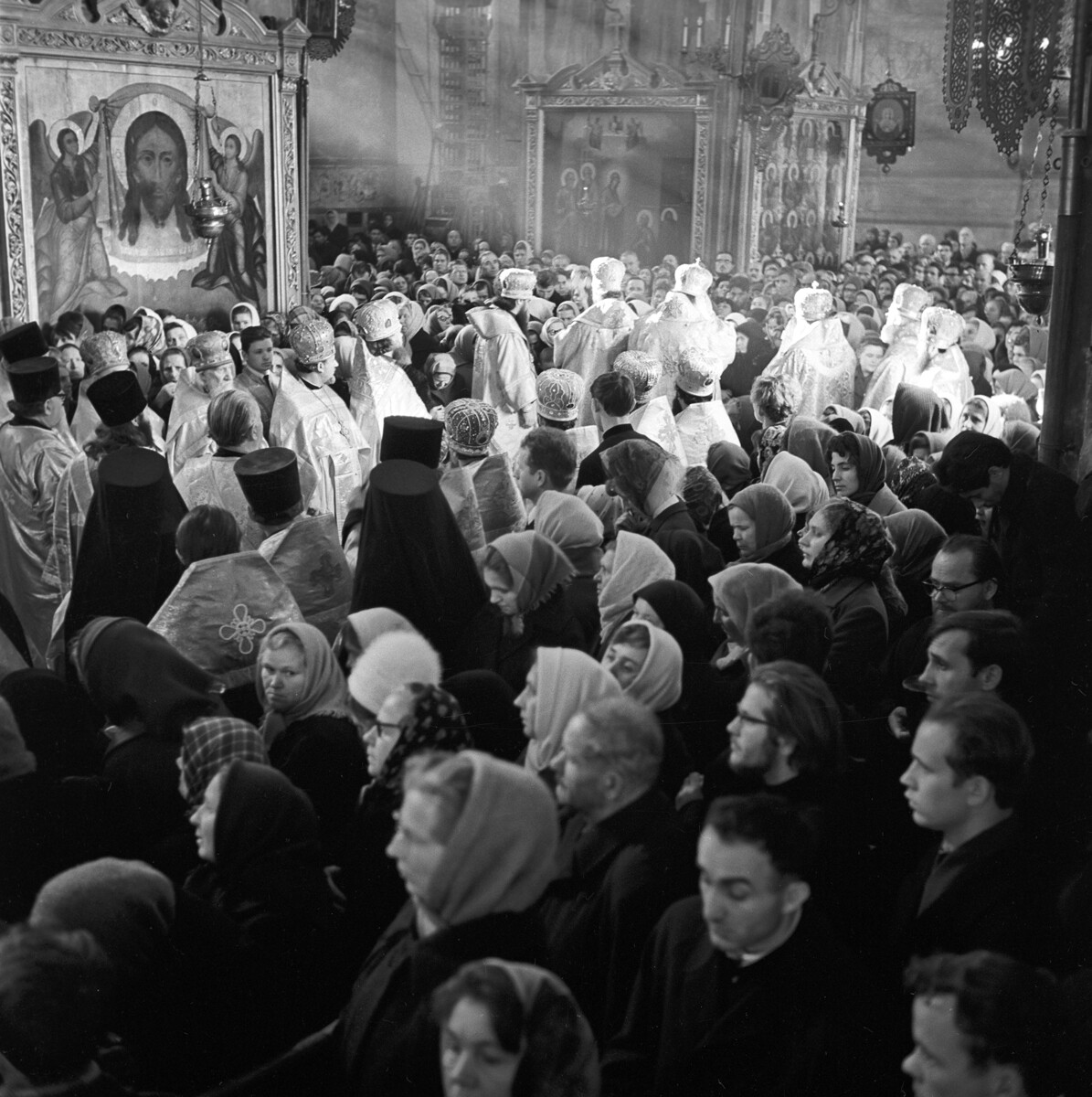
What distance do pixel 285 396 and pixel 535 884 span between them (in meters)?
5.04

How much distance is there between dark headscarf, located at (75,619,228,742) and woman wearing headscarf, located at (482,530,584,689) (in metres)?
1.12

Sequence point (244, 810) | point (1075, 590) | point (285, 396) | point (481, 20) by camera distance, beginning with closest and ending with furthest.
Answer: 1. point (244, 810)
2. point (1075, 590)
3. point (285, 396)
4. point (481, 20)

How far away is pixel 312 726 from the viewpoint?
3.70 m

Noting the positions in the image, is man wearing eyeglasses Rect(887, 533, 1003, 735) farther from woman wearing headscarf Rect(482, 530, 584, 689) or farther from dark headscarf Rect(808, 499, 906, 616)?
woman wearing headscarf Rect(482, 530, 584, 689)

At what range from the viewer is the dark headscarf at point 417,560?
4676 millimetres

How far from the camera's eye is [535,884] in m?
2.51

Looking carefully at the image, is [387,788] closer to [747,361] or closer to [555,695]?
[555,695]

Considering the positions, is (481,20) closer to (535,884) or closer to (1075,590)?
(1075,590)

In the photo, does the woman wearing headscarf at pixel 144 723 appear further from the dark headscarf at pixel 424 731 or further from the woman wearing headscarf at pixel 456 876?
the woman wearing headscarf at pixel 456 876

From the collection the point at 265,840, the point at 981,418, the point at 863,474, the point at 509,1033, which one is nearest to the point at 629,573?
the point at 863,474

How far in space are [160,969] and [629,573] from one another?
2.35 m

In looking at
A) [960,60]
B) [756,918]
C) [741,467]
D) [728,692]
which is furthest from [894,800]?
[960,60]

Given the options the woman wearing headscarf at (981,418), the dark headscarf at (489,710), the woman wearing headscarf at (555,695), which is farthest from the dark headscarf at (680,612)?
the woman wearing headscarf at (981,418)

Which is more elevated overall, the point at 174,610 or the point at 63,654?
the point at 174,610
